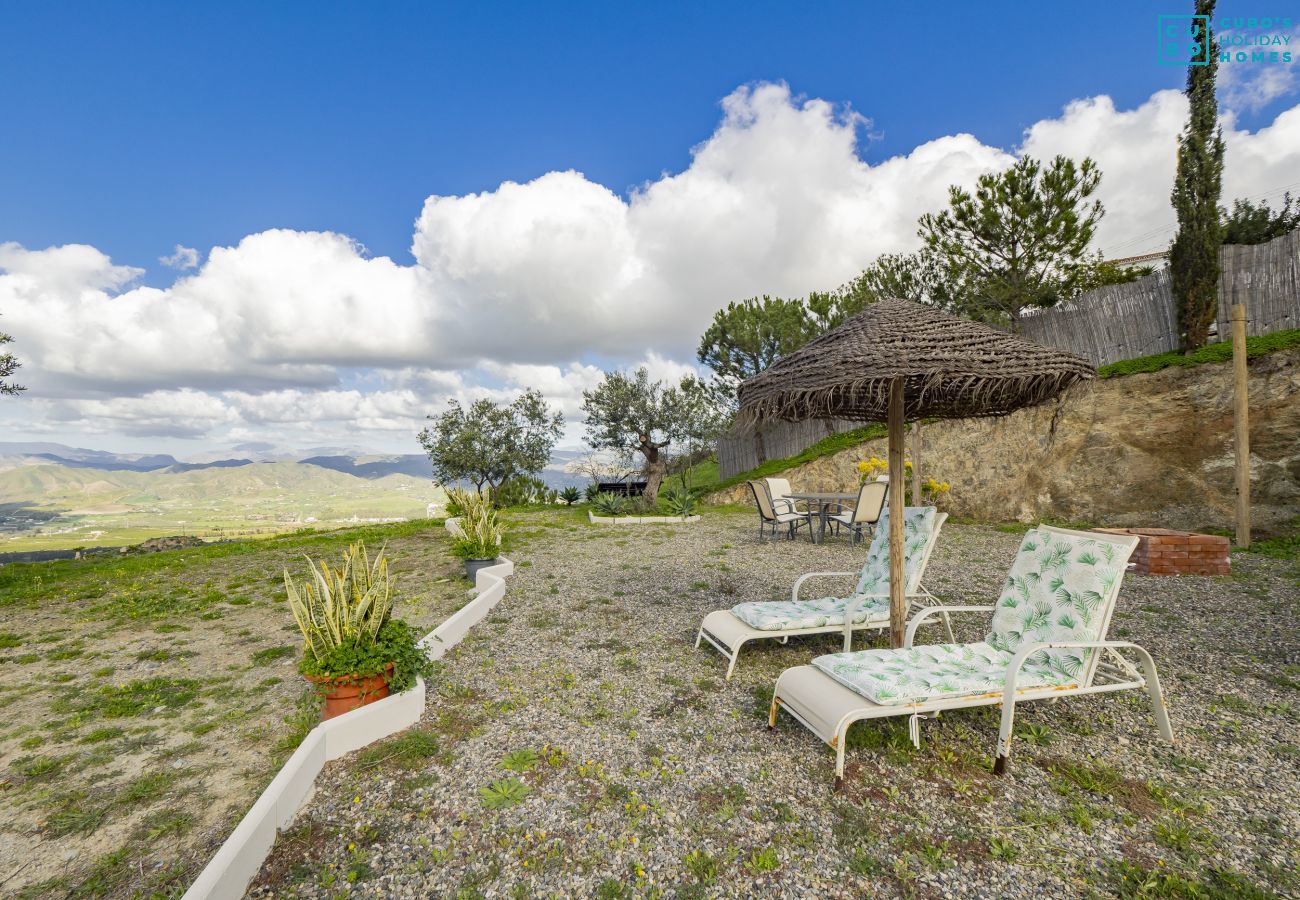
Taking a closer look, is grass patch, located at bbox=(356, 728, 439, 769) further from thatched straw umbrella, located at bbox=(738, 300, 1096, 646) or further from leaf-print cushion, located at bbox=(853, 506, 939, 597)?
leaf-print cushion, located at bbox=(853, 506, 939, 597)

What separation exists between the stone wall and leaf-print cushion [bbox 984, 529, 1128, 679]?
7.00m

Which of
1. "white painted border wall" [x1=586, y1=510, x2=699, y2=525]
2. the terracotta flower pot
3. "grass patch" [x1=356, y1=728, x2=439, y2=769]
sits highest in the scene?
the terracotta flower pot

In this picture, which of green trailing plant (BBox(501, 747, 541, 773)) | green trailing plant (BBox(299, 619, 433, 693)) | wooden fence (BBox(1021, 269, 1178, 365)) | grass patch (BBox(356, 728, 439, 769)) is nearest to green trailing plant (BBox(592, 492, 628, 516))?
wooden fence (BBox(1021, 269, 1178, 365))

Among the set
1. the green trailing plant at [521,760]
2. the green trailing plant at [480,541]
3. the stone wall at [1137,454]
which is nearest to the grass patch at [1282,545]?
the stone wall at [1137,454]

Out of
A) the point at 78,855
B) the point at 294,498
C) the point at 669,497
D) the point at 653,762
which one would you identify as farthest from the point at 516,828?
the point at 294,498

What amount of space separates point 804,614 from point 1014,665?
1.71m

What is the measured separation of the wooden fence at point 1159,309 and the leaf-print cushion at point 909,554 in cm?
689

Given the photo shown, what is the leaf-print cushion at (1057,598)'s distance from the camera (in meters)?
3.28

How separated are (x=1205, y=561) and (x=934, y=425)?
23.4ft

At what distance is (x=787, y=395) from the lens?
12.6 ft

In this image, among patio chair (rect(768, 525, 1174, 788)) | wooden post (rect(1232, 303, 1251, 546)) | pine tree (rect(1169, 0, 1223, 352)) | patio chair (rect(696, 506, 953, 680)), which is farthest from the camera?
pine tree (rect(1169, 0, 1223, 352))

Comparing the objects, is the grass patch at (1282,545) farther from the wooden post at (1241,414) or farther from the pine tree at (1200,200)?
the pine tree at (1200,200)

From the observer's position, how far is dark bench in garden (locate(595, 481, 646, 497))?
17.7m

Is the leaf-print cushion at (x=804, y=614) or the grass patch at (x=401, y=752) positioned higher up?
the leaf-print cushion at (x=804, y=614)
